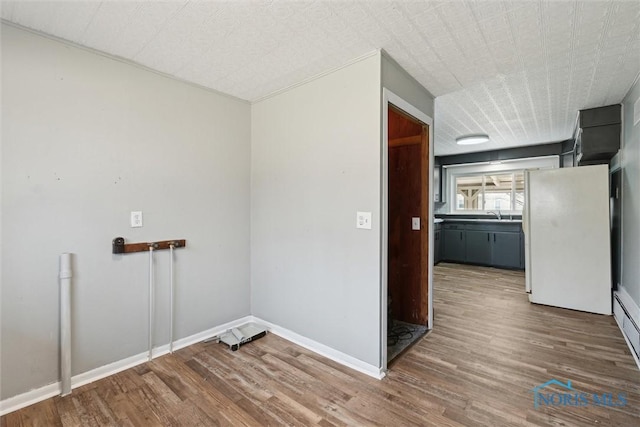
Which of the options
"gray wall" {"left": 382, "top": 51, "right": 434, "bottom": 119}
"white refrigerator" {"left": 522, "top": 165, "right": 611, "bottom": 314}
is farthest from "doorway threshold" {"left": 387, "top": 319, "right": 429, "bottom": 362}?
"gray wall" {"left": 382, "top": 51, "right": 434, "bottom": 119}

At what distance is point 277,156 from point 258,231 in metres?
0.80

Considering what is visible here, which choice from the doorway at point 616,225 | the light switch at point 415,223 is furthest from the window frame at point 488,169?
the light switch at point 415,223

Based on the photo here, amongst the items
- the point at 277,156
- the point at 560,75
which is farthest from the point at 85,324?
the point at 560,75

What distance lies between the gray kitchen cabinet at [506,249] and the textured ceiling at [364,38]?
326 centimetres

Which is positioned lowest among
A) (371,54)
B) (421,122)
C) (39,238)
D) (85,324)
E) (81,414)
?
(81,414)

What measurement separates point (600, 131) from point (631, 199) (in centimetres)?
98

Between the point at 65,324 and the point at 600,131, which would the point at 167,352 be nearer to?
the point at 65,324

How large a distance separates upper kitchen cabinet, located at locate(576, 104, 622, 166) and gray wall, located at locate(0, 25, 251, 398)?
4051 mm

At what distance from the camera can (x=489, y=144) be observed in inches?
213

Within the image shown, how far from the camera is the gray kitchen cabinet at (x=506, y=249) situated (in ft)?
18.1

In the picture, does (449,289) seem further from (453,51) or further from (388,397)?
(453,51)

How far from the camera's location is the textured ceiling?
1643mm

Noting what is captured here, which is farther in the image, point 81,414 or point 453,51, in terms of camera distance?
point 453,51

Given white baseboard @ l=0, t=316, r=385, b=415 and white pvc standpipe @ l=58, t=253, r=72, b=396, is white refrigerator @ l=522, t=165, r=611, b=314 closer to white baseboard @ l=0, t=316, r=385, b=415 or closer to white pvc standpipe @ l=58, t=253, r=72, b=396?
white baseboard @ l=0, t=316, r=385, b=415
